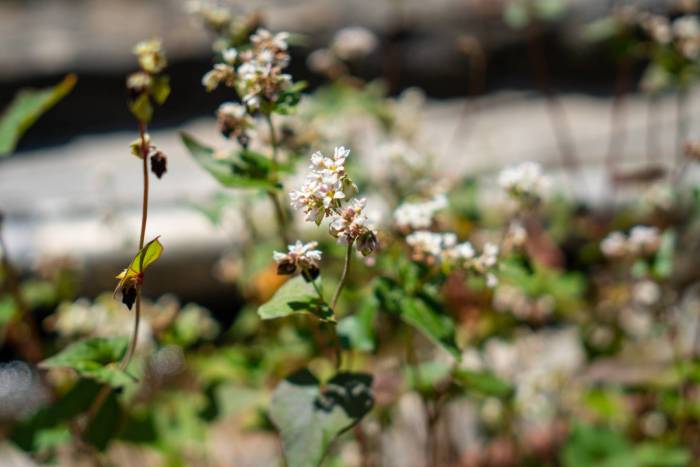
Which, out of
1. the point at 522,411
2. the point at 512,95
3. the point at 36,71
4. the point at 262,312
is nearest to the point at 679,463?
the point at 522,411

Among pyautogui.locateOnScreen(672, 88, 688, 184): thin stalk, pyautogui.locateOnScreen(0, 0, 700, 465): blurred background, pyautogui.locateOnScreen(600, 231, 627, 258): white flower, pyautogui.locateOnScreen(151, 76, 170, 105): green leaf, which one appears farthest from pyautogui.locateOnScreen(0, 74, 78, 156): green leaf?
pyautogui.locateOnScreen(0, 0, 700, 465): blurred background

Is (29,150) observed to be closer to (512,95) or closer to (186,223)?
(186,223)

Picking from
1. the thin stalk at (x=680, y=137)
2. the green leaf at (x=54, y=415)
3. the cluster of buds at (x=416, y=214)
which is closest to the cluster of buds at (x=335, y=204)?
the cluster of buds at (x=416, y=214)

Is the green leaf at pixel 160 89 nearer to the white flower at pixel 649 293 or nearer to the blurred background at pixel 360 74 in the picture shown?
the white flower at pixel 649 293

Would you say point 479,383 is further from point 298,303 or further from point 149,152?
point 149,152

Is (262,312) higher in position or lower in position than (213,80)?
lower

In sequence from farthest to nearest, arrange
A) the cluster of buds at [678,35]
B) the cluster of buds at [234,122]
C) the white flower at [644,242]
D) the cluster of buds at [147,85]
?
the cluster of buds at [678,35] < the white flower at [644,242] < the cluster of buds at [234,122] < the cluster of buds at [147,85]
